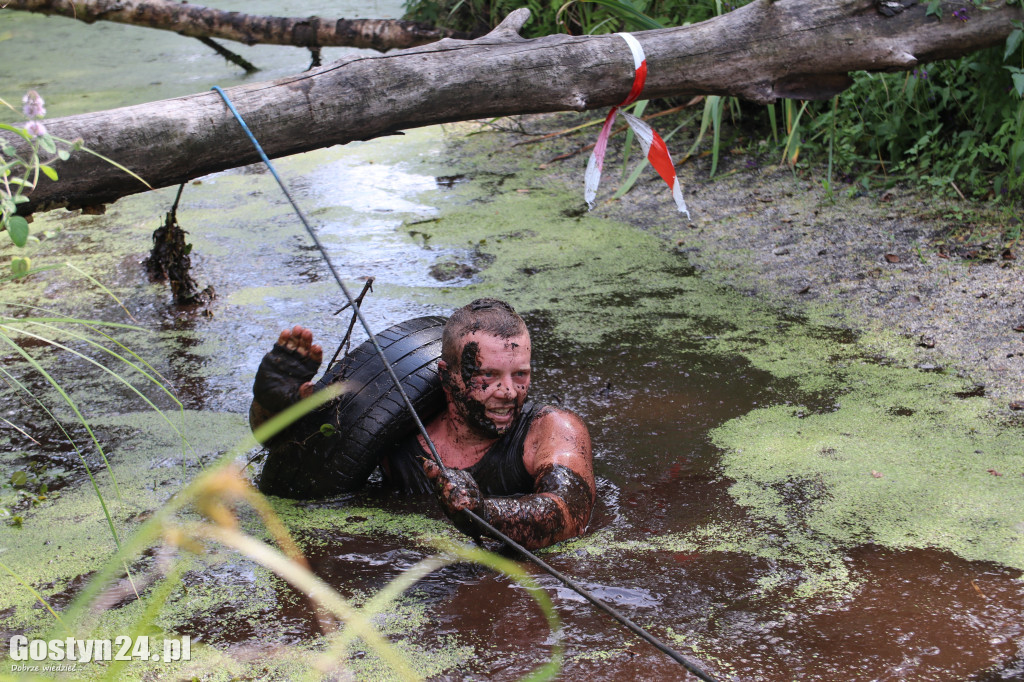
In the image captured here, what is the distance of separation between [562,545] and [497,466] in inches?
14.2

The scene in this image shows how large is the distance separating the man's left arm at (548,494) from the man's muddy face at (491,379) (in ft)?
0.42

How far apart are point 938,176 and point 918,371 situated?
68.1 inches

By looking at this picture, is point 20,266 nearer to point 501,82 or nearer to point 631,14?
point 501,82

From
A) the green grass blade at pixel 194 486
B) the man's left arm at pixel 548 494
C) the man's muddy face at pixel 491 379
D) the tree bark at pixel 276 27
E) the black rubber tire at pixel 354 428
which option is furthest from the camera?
the tree bark at pixel 276 27

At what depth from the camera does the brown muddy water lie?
77.0 inches

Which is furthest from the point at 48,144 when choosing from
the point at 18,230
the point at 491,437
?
the point at 491,437

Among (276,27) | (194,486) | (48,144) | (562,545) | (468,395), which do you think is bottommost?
(562,545)

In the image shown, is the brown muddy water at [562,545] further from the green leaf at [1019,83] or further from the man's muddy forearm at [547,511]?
the green leaf at [1019,83]

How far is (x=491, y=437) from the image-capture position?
2645 mm

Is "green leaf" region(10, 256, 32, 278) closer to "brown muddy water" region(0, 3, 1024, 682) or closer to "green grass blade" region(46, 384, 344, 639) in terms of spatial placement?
"green grass blade" region(46, 384, 344, 639)

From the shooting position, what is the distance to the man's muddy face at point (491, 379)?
98.7 inches

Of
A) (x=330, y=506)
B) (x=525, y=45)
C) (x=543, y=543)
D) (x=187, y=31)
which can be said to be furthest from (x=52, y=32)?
(x=543, y=543)

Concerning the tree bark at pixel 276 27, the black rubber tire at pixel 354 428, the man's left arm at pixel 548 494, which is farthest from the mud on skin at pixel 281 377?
the tree bark at pixel 276 27

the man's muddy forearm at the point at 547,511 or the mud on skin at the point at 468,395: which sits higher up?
the mud on skin at the point at 468,395
